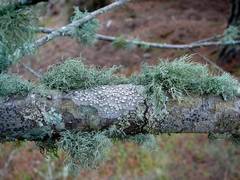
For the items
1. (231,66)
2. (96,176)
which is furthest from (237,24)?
(96,176)

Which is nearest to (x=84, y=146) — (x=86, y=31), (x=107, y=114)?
(x=107, y=114)

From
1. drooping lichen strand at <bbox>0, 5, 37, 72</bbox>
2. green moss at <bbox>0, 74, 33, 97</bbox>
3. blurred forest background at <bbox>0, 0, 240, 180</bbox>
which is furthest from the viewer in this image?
blurred forest background at <bbox>0, 0, 240, 180</bbox>

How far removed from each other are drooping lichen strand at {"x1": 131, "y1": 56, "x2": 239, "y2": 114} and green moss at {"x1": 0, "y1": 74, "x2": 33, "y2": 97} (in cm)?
26

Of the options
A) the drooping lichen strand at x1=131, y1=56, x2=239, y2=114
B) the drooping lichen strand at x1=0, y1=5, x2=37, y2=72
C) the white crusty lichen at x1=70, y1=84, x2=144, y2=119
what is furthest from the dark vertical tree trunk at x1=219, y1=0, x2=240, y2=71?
the drooping lichen strand at x1=0, y1=5, x2=37, y2=72

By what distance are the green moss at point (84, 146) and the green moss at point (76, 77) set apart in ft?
0.38

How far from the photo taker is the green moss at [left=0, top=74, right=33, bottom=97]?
108cm

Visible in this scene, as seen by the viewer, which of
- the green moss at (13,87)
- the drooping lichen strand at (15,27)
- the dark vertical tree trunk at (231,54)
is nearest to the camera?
the drooping lichen strand at (15,27)

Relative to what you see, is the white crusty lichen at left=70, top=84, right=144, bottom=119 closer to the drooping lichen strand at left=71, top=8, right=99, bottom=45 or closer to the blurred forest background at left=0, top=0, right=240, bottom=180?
the drooping lichen strand at left=71, top=8, right=99, bottom=45

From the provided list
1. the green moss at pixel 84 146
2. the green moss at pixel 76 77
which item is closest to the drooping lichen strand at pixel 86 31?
the green moss at pixel 76 77

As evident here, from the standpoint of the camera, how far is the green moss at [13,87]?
42.6 inches

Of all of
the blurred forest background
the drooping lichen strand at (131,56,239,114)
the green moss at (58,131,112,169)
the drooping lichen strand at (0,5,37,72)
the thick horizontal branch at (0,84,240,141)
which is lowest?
the blurred forest background

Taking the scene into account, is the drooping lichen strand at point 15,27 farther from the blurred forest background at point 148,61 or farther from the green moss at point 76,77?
the blurred forest background at point 148,61

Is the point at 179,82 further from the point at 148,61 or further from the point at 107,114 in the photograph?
the point at 148,61

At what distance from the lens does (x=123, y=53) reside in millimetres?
4273
